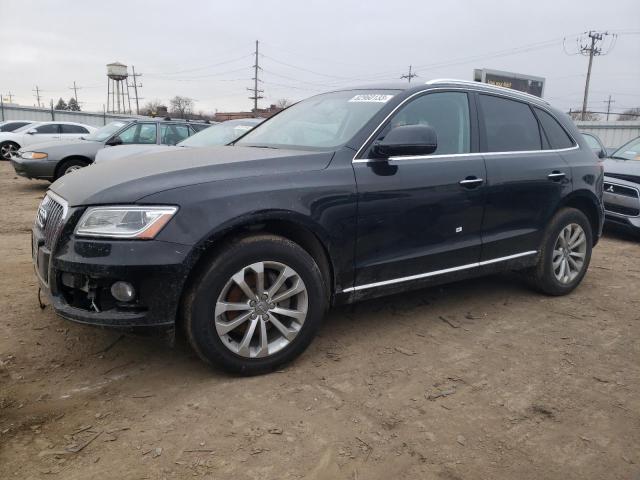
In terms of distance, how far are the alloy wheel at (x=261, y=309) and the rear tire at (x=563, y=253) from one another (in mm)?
2491

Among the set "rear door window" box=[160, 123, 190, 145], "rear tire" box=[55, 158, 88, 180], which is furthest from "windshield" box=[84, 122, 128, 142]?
"rear door window" box=[160, 123, 190, 145]

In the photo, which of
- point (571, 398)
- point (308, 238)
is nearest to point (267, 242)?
point (308, 238)

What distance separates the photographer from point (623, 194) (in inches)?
289

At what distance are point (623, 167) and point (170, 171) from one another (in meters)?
7.27

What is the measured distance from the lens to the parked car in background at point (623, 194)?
7203 millimetres

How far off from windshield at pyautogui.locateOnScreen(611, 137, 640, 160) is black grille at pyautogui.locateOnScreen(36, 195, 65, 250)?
822 centimetres

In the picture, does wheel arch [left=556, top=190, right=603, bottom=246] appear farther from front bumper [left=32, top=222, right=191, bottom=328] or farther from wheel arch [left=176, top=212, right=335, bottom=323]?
front bumper [left=32, top=222, right=191, bottom=328]

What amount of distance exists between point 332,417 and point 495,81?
27008 millimetres

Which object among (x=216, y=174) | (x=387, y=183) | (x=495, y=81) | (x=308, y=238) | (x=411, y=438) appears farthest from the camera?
(x=495, y=81)

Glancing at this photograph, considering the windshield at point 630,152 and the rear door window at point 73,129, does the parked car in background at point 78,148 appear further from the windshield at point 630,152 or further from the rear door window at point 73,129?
the windshield at point 630,152

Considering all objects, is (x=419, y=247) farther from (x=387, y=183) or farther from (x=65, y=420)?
(x=65, y=420)

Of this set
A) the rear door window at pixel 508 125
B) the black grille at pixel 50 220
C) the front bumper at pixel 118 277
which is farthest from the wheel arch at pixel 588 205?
the black grille at pixel 50 220

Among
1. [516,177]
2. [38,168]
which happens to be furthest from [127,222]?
[38,168]

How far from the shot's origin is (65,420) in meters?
2.46
